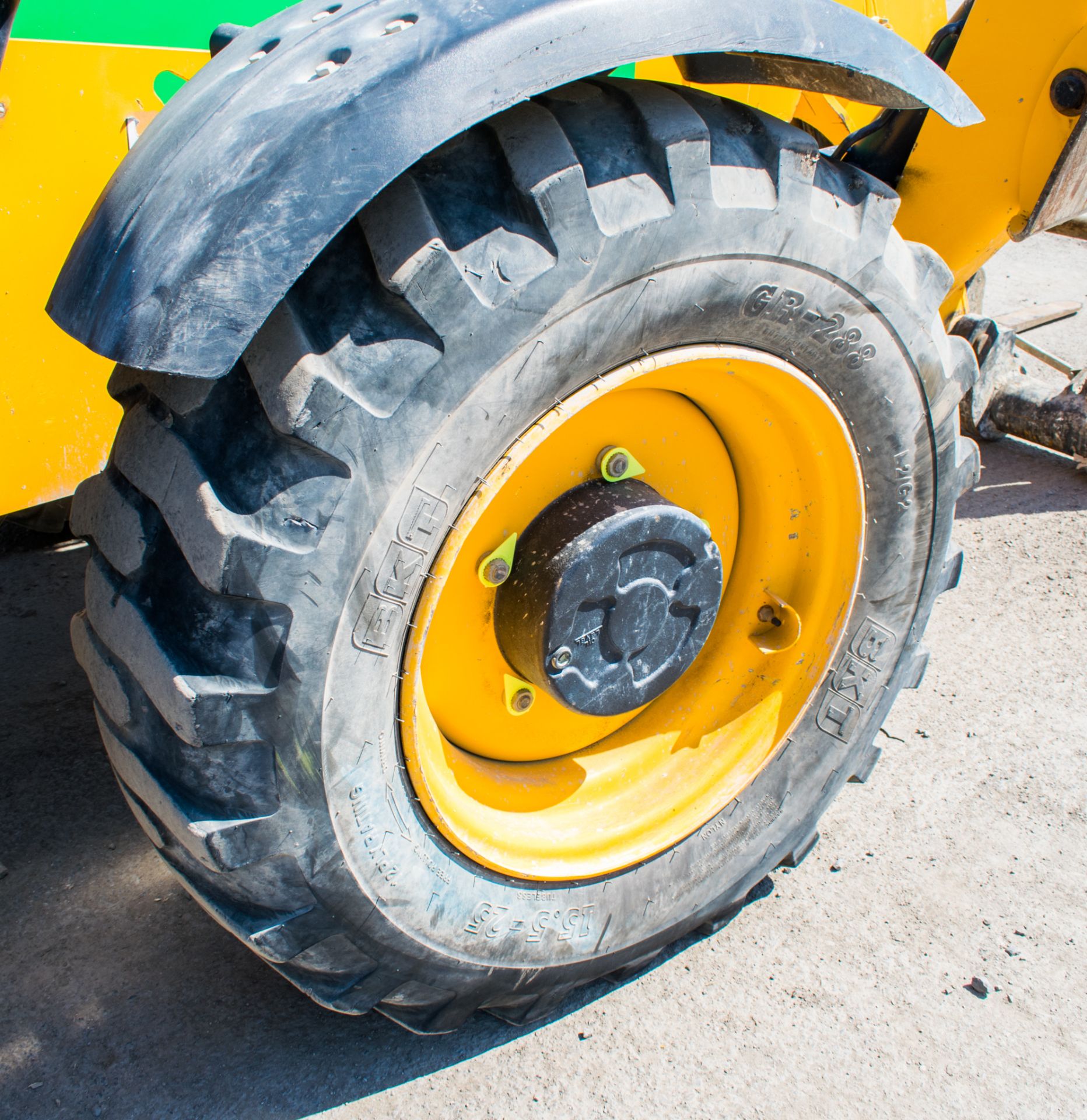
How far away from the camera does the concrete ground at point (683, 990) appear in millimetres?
1613

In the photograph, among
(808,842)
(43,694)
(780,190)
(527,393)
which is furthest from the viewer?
(43,694)

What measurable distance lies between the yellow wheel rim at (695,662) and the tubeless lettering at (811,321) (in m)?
0.06

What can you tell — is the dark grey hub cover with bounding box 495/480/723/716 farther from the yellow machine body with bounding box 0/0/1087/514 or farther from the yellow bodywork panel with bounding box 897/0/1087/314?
the yellow bodywork panel with bounding box 897/0/1087/314

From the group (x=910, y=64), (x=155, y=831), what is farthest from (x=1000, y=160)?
(x=155, y=831)

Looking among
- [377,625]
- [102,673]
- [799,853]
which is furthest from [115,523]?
[799,853]

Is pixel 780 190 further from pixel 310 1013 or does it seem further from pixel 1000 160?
pixel 310 1013

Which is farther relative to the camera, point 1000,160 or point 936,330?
point 1000,160

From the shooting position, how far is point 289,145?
101 cm

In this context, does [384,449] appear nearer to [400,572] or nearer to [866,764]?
[400,572]

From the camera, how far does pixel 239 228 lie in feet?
3.29

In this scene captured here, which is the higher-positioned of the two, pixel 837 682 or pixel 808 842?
pixel 837 682

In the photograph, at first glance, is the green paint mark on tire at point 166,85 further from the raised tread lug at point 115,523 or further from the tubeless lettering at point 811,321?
the tubeless lettering at point 811,321

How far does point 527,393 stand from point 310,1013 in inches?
45.2

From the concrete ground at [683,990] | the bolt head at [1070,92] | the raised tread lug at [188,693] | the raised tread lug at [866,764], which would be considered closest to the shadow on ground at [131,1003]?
the concrete ground at [683,990]
